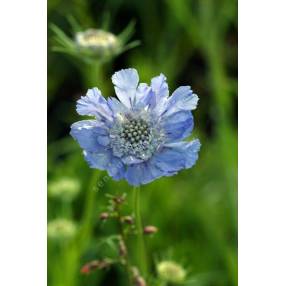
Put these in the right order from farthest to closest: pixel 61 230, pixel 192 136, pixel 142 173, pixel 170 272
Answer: pixel 192 136, pixel 61 230, pixel 170 272, pixel 142 173

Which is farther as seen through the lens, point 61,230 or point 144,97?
point 61,230

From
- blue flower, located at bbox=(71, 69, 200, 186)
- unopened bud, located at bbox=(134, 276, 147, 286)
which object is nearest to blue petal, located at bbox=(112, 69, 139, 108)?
blue flower, located at bbox=(71, 69, 200, 186)

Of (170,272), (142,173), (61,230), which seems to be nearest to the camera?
(142,173)

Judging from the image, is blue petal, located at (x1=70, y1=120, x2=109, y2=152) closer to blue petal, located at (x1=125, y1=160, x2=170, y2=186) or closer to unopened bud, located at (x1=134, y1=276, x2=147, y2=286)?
blue petal, located at (x1=125, y1=160, x2=170, y2=186)

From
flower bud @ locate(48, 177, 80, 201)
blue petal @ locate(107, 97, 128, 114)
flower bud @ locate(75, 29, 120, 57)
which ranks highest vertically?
flower bud @ locate(75, 29, 120, 57)

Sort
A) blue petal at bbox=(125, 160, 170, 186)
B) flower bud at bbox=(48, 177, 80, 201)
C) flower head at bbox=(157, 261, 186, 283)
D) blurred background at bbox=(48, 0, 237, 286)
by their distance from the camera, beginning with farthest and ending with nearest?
flower bud at bbox=(48, 177, 80, 201) < blurred background at bbox=(48, 0, 237, 286) < flower head at bbox=(157, 261, 186, 283) < blue petal at bbox=(125, 160, 170, 186)

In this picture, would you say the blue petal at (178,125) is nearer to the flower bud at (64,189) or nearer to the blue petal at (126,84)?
the blue petal at (126,84)

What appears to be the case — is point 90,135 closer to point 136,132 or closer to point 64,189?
point 136,132

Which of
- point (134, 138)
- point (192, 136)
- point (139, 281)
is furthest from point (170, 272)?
point (192, 136)
